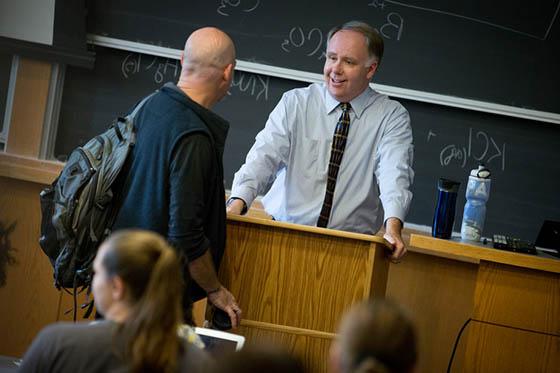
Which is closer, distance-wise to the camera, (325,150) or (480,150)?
(325,150)

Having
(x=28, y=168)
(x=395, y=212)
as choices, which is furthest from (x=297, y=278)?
(x=28, y=168)

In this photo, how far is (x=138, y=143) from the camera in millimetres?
2994

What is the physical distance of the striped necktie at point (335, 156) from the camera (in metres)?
3.89

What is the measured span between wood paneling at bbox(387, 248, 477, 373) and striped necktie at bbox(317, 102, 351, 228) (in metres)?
1.06

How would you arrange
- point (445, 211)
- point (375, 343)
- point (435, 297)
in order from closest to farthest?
point (375, 343) → point (445, 211) → point (435, 297)

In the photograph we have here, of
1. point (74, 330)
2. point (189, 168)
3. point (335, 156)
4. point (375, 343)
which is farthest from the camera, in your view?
point (335, 156)

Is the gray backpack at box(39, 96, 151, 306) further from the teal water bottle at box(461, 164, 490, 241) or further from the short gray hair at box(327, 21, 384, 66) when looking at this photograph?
the teal water bottle at box(461, 164, 490, 241)

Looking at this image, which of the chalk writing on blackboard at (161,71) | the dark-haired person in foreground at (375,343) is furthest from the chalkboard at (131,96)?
the dark-haired person in foreground at (375,343)

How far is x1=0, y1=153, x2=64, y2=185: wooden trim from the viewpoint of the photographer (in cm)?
485

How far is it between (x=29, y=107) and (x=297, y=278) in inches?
89.5

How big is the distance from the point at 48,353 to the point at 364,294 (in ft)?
4.73

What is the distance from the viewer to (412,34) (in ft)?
15.7

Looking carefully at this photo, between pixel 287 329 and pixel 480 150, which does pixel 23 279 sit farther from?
pixel 480 150

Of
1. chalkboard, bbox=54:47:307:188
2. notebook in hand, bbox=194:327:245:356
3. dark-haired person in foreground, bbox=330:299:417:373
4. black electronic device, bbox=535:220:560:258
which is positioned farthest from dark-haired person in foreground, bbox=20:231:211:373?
chalkboard, bbox=54:47:307:188
